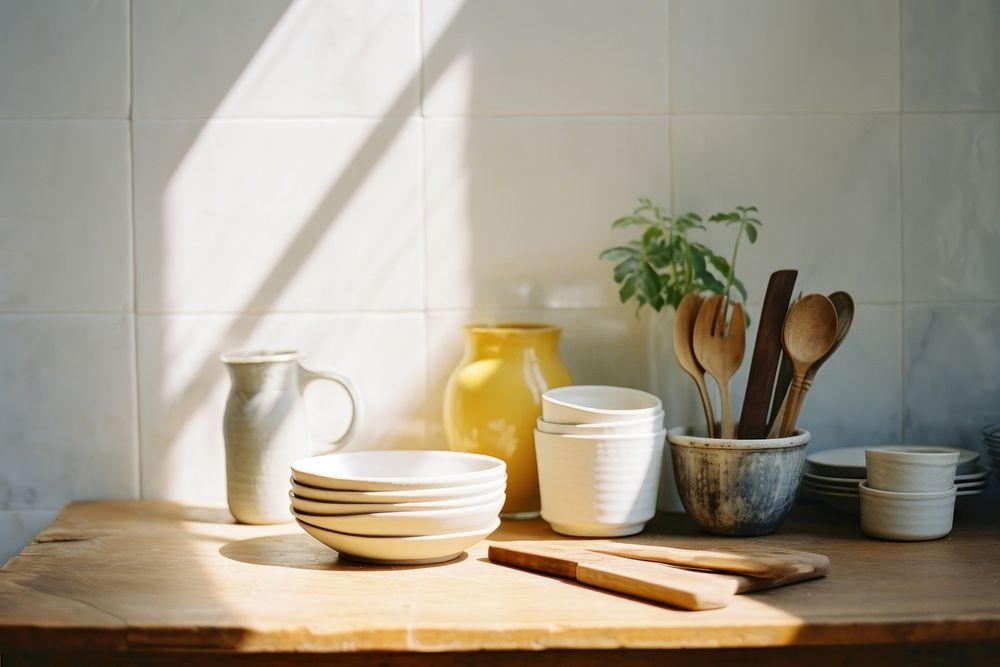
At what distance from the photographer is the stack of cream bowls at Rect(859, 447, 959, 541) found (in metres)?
1.24

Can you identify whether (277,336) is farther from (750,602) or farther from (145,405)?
(750,602)

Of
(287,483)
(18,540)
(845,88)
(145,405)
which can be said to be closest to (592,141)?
(845,88)

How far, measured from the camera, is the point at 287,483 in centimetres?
138

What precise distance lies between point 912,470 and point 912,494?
0.03 m

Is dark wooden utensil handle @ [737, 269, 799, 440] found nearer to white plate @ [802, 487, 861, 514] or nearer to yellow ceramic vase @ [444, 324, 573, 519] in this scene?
white plate @ [802, 487, 861, 514]

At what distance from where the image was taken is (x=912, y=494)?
1.25 metres

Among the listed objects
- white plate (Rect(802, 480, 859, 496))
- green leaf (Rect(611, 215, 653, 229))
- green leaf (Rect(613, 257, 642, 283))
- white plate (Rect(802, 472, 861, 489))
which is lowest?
white plate (Rect(802, 480, 859, 496))

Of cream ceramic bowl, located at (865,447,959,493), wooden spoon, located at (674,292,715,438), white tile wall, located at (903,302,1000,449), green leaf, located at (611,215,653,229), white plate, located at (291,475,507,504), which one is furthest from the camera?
white tile wall, located at (903,302,1000,449)

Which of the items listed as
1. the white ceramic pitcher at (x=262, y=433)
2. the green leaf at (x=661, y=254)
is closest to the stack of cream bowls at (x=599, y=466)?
the green leaf at (x=661, y=254)

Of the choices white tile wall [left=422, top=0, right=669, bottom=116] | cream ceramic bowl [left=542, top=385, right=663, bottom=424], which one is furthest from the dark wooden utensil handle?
white tile wall [left=422, top=0, right=669, bottom=116]

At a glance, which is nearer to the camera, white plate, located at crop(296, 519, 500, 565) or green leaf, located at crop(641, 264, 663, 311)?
white plate, located at crop(296, 519, 500, 565)

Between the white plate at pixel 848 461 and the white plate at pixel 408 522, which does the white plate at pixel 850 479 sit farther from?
the white plate at pixel 408 522

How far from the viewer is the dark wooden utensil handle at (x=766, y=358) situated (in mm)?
1318

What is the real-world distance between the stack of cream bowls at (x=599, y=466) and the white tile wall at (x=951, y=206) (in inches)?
21.9
